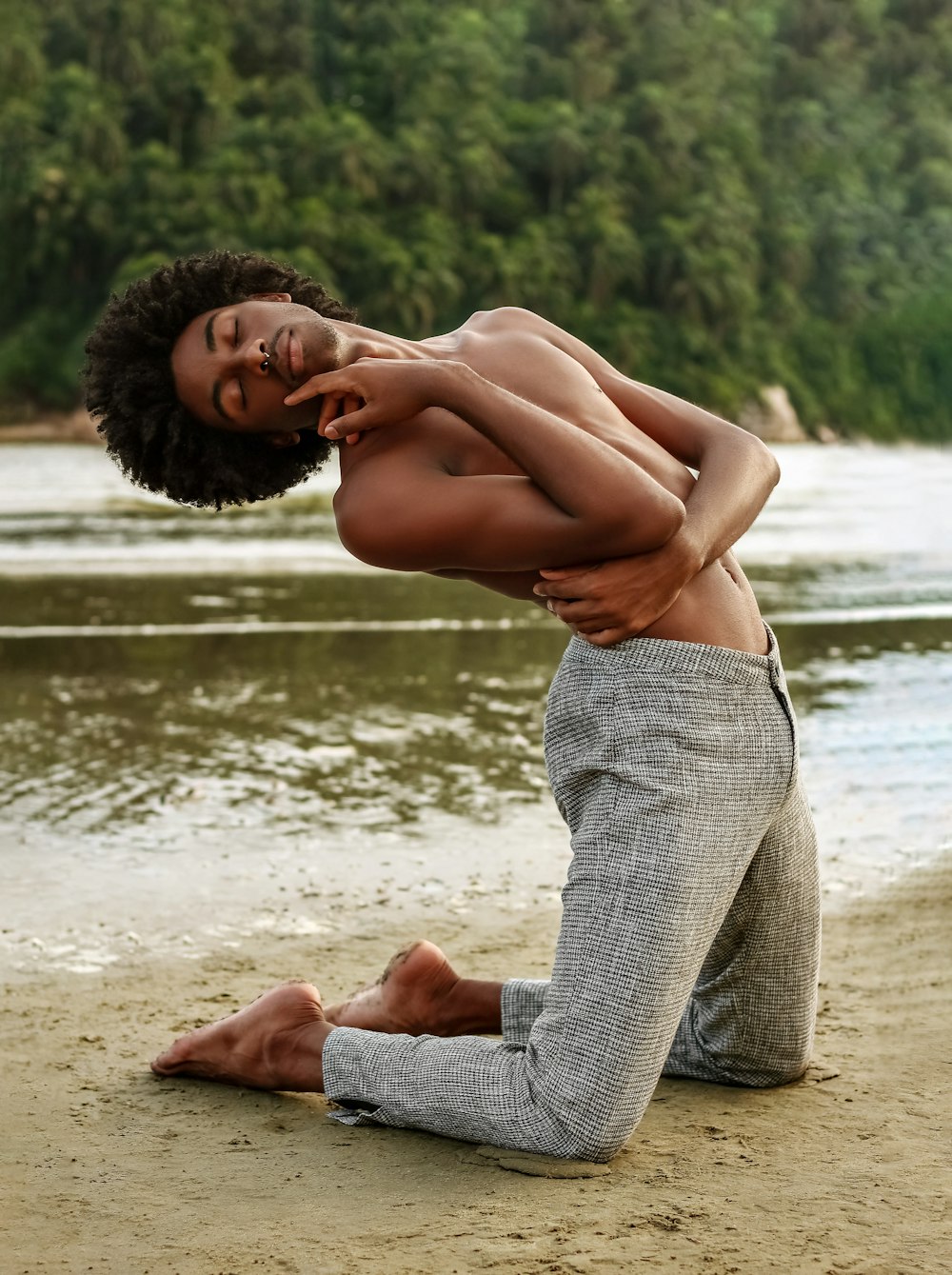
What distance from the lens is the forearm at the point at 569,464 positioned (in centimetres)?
239

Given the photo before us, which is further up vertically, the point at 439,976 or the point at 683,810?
the point at 683,810

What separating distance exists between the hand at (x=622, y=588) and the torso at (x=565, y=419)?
2.0 inches

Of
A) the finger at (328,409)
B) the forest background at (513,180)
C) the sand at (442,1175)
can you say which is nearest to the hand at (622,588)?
the finger at (328,409)

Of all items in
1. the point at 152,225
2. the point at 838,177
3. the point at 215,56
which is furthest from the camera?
the point at 838,177

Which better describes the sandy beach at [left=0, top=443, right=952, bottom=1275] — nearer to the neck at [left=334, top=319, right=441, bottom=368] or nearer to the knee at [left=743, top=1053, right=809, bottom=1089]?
the knee at [left=743, top=1053, right=809, bottom=1089]

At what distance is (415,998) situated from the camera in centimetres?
293

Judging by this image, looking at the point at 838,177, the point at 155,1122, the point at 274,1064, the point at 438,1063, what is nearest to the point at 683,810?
the point at 438,1063

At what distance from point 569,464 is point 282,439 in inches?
24.5

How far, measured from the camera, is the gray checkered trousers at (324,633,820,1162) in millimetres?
2449

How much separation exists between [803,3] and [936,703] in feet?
201

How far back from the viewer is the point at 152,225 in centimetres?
4322

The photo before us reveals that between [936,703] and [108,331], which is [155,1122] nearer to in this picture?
[108,331]

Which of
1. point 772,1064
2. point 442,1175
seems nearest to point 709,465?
point 772,1064

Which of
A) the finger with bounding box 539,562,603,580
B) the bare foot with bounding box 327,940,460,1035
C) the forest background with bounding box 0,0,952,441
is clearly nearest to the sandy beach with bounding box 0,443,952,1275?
the bare foot with bounding box 327,940,460,1035
